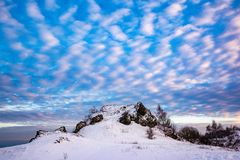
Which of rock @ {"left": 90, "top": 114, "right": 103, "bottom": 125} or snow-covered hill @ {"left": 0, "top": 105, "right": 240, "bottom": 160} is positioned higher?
rock @ {"left": 90, "top": 114, "right": 103, "bottom": 125}

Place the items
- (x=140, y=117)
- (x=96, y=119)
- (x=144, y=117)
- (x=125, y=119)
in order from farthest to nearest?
(x=96, y=119) < (x=144, y=117) < (x=140, y=117) < (x=125, y=119)

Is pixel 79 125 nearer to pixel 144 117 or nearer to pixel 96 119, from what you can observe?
pixel 96 119

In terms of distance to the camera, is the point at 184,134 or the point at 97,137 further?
the point at 184,134

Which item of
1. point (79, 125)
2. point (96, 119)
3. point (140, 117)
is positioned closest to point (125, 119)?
point (140, 117)

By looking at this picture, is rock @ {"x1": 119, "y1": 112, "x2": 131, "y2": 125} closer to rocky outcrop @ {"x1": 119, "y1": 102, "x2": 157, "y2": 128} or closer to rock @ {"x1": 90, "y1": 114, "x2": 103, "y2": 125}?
rocky outcrop @ {"x1": 119, "y1": 102, "x2": 157, "y2": 128}

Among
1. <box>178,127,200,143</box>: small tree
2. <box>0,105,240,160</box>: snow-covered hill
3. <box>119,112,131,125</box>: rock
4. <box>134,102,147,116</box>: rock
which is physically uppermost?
<box>134,102,147,116</box>: rock

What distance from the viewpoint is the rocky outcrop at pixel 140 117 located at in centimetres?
5519

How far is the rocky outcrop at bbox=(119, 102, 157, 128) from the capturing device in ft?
181

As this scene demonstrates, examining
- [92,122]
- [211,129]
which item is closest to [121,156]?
[92,122]

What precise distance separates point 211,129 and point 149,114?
→ 201 ft

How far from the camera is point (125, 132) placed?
4972cm

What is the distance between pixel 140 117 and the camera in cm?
5694

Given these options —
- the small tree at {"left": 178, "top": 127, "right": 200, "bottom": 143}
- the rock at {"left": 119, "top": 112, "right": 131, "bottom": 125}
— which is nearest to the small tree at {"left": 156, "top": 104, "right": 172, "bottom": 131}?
the small tree at {"left": 178, "top": 127, "right": 200, "bottom": 143}

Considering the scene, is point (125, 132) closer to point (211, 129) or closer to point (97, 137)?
point (97, 137)
